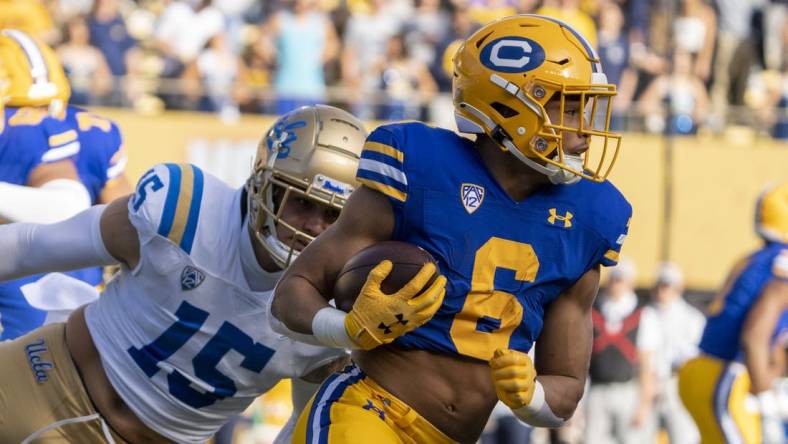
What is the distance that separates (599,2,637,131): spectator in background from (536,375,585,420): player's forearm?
328 inches

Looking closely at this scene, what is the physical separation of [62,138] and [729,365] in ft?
12.1

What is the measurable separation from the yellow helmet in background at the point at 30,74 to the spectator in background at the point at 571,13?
281 inches

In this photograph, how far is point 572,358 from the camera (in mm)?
3416

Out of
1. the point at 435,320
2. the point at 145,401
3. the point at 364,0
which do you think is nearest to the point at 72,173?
the point at 145,401

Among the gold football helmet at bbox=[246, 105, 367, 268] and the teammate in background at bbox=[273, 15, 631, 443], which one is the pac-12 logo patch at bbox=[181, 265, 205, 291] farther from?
the teammate in background at bbox=[273, 15, 631, 443]

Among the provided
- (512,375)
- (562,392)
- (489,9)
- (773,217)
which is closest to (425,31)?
(489,9)

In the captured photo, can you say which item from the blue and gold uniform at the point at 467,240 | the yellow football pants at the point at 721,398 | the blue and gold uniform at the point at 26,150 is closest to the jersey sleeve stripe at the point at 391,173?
the blue and gold uniform at the point at 467,240

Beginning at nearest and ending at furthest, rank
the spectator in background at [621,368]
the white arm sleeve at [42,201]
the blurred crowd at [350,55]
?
the white arm sleeve at [42,201] < the spectator in background at [621,368] < the blurred crowd at [350,55]

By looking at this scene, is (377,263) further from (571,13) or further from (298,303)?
(571,13)

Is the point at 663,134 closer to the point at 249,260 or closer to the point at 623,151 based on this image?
the point at 623,151

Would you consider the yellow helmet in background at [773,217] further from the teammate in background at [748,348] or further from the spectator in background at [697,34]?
the spectator in background at [697,34]

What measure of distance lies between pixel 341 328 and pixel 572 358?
25.3 inches

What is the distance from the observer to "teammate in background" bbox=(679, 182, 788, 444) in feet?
22.1

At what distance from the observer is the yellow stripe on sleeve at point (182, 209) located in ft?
12.3
